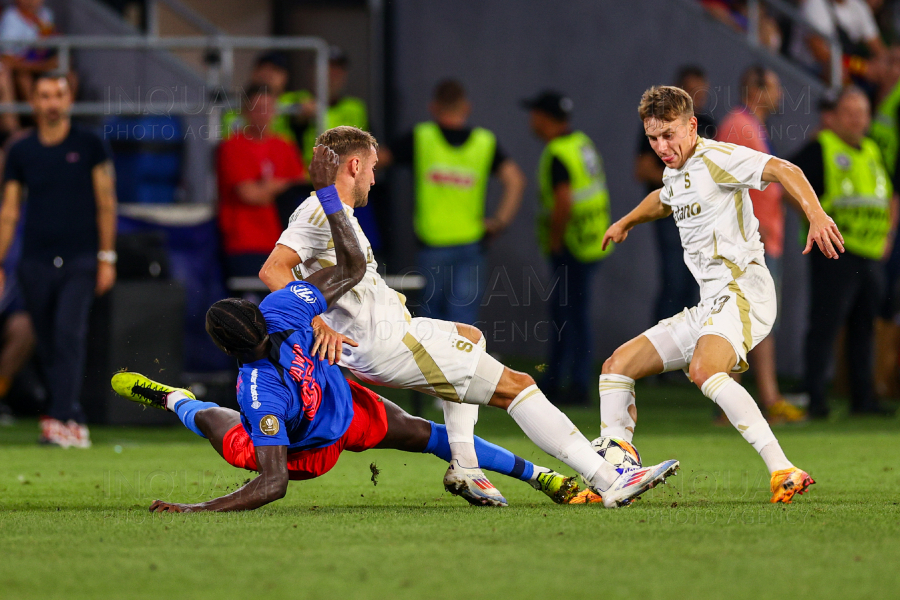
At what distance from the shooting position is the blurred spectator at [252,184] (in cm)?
950

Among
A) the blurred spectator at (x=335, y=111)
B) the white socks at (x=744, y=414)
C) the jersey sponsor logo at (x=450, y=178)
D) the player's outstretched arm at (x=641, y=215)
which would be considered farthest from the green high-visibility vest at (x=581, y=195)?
the white socks at (x=744, y=414)

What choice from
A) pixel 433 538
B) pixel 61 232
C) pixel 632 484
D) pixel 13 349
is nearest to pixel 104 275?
pixel 61 232

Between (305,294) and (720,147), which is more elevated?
(720,147)

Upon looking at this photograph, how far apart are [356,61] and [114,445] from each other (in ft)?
24.8

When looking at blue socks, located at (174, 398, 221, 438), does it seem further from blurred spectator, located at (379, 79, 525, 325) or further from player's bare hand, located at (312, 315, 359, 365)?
blurred spectator, located at (379, 79, 525, 325)

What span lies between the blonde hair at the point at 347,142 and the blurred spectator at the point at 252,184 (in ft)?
15.8

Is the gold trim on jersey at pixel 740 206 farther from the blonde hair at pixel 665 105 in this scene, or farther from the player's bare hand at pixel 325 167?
the player's bare hand at pixel 325 167

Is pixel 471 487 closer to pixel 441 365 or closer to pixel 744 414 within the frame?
pixel 441 365

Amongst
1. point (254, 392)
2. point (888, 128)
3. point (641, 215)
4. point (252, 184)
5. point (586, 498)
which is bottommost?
point (586, 498)

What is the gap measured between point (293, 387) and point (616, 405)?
4.58ft

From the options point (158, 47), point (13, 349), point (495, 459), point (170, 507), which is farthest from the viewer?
point (158, 47)

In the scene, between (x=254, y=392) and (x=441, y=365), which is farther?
(x=441, y=365)

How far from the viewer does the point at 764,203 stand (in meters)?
8.75

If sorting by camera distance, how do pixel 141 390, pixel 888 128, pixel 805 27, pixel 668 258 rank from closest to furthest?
pixel 141 390 < pixel 668 258 < pixel 888 128 < pixel 805 27
